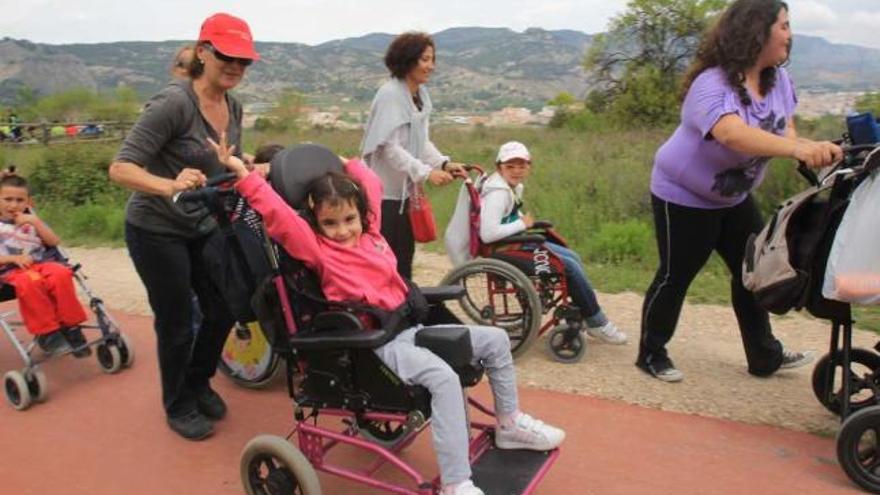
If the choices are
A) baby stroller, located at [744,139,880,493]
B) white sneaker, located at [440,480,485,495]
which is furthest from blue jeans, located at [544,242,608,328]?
white sneaker, located at [440,480,485,495]

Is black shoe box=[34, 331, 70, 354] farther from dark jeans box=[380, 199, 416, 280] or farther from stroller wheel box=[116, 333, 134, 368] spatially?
dark jeans box=[380, 199, 416, 280]

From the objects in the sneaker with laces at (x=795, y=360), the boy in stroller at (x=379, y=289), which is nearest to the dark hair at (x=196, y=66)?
the boy in stroller at (x=379, y=289)

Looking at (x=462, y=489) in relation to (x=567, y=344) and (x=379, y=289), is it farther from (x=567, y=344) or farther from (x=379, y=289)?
(x=567, y=344)

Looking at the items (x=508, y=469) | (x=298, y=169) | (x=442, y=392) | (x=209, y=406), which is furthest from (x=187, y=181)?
(x=508, y=469)

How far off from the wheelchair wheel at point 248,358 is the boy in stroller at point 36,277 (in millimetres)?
934

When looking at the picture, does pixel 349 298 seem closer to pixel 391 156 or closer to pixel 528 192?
pixel 391 156

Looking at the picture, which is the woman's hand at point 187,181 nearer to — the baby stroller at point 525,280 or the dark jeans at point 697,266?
the baby stroller at point 525,280

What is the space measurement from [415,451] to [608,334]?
67.9 inches

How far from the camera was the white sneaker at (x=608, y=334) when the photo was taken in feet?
15.6

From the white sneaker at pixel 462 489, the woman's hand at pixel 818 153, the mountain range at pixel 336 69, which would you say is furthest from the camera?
the mountain range at pixel 336 69

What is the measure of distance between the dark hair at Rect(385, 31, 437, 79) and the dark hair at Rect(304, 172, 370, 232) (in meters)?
1.49

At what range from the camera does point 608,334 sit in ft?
15.6

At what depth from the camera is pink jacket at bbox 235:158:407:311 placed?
2.79 meters

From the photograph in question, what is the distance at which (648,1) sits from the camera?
34.4 m
